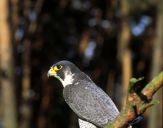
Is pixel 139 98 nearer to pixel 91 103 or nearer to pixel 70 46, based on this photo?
pixel 91 103

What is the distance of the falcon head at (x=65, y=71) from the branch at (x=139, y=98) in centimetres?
247

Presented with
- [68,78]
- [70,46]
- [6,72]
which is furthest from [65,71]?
[70,46]

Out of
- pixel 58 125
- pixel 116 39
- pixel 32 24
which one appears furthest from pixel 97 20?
pixel 58 125

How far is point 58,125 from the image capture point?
20562 millimetres

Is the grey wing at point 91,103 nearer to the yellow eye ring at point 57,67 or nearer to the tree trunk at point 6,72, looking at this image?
the yellow eye ring at point 57,67

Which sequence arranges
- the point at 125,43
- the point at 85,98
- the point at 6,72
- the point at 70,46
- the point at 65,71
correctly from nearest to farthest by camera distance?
1. the point at 85,98
2. the point at 65,71
3. the point at 6,72
4. the point at 125,43
5. the point at 70,46

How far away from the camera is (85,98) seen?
566 centimetres

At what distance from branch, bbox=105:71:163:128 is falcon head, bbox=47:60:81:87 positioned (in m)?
2.47

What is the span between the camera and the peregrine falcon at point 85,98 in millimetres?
5199

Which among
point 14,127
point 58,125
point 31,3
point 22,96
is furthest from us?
point 58,125

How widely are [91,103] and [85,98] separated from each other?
0.18m

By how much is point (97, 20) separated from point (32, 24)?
237 centimetres

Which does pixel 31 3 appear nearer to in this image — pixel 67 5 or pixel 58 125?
pixel 67 5

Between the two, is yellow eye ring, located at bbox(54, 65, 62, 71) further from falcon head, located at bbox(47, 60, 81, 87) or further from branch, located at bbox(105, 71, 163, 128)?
branch, located at bbox(105, 71, 163, 128)
